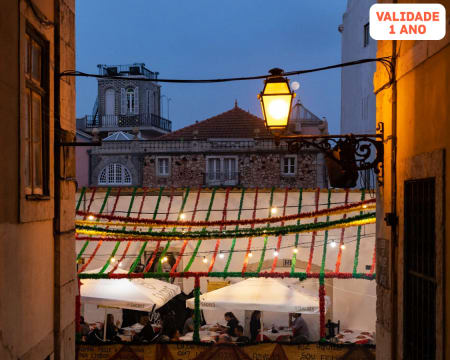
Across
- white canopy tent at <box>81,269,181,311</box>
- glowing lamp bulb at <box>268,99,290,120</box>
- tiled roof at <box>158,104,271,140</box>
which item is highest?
tiled roof at <box>158,104,271,140</box>

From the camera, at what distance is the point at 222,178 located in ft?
90.9

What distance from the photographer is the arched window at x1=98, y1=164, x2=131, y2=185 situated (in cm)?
2944

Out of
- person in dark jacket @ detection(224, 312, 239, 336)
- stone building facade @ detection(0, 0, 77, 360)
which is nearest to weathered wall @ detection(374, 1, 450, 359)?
stone building facade @ detection(0, 0, 77, 360)

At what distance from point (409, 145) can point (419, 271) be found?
0.94 metres

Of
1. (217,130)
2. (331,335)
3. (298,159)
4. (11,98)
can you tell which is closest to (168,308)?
(331,335)

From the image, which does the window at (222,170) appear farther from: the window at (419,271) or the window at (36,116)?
the window at (419,271)

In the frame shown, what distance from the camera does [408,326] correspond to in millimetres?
4355

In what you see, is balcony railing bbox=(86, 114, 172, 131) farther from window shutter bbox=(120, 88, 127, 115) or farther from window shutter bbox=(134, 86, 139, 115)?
window shutter bbox=(120, 88, 127, 115)

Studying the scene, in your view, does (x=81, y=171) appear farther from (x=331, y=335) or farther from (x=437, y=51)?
(x=437, y=51)

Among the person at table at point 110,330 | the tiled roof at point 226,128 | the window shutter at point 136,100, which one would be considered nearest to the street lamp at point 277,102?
the person at table at point 110,330

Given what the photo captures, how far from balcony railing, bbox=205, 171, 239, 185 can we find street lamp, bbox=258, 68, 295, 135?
73.9ft

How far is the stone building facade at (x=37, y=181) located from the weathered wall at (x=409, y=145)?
8.96ft

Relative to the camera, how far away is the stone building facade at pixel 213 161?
89.5 feet

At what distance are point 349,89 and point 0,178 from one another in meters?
26.2
